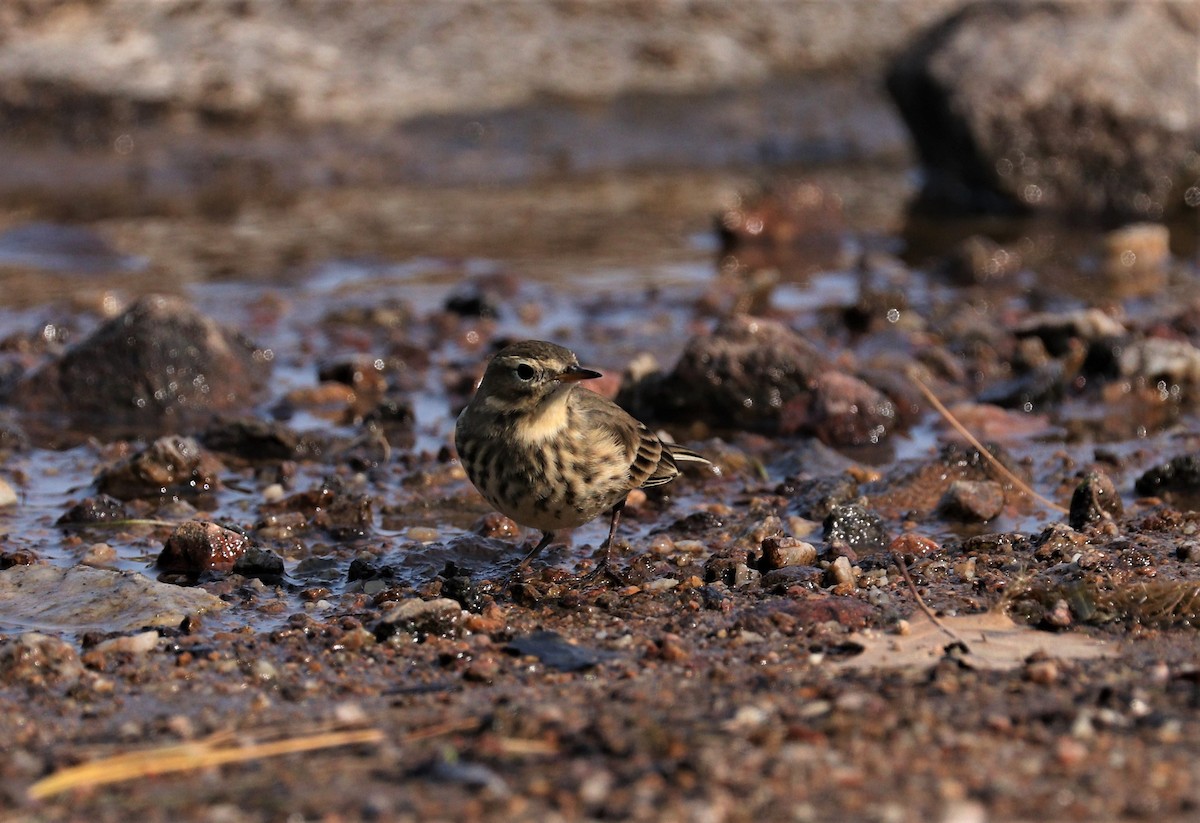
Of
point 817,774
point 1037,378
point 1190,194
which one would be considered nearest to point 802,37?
point 1190,194

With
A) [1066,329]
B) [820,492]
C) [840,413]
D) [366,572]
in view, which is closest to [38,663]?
[366,572]

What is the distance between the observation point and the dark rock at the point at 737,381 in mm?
8430

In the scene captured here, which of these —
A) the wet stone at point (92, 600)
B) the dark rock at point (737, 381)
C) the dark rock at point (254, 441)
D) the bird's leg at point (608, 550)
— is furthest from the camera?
the dark rock at point (737, 381)

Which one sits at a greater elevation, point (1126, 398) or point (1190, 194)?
point (1190, 194)

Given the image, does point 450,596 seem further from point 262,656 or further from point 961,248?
point 961,248

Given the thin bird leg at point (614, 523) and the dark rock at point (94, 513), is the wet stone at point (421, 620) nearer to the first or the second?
the thin bird leg at point (614, 523)

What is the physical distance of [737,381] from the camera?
8.43 metres

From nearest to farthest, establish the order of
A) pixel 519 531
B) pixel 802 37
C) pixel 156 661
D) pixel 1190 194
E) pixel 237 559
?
1. pixel 156 661
2. pixel 237 559
3. pixel 519 531
4. pixel 1190 194
5. pixel 802 37

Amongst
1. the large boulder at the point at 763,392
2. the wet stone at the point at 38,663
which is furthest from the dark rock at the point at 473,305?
the wet stone at the point at 38,663

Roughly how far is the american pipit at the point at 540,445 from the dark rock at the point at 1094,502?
2083 millimetres

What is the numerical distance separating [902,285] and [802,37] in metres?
8.27

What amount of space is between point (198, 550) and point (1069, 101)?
1047 centimetres

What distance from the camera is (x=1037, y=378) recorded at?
8781mm

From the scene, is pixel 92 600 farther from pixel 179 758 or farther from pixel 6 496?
pixel 6 496
